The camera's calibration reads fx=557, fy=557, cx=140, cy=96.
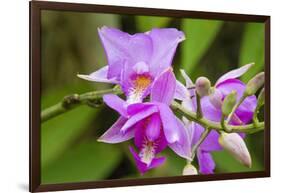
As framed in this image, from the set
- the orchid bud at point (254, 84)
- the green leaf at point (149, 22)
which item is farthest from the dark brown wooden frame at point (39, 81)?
the orchid bud at point (254, 84)

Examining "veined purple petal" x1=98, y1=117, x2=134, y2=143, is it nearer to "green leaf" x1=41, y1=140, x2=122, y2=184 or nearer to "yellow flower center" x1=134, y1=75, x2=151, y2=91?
"green leaf" x1=41, y1=140, x2=122, y2=184

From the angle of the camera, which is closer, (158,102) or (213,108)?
(158,102)

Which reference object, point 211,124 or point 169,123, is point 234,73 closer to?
point 211,124

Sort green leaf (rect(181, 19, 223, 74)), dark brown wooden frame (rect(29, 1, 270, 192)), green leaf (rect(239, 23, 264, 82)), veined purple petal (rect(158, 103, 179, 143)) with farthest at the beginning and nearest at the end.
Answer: green leaf (rect(239, 23, 264, 82))
green leaf (rect(181, 19, 223, 74))
veined purple petal (rect(158, 103, 179, 143))
dark brown wooden frame (rect(29, 1, 270, 192))

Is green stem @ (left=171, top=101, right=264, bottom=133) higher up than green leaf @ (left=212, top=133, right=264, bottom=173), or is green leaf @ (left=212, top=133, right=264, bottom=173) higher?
green stem @ (left=171, top=101, right=264, bottom=133)

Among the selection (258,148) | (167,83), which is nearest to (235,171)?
(258,148)

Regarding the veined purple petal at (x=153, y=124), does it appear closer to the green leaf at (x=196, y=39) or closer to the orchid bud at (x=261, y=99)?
the green leaf at (x=196, y=39)

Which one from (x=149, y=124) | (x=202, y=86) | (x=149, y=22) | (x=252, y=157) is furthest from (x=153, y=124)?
(x=252, y=157)

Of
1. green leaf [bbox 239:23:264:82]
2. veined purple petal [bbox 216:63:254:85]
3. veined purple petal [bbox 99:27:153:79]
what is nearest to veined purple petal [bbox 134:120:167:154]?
veined purple petal [bbox 99:27:153:79]
